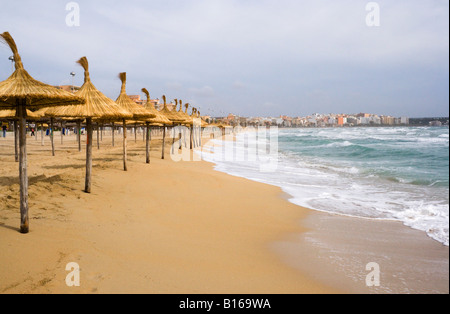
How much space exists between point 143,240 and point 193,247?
0.77m

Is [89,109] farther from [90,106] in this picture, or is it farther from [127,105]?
[127,105]

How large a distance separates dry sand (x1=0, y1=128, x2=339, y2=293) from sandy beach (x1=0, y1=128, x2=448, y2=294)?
1 centimetres

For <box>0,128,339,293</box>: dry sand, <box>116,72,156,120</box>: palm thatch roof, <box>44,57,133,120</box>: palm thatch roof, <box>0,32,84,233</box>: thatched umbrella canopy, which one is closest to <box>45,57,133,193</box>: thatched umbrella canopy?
<box>44,57,133,120</box>: palm thatch roof

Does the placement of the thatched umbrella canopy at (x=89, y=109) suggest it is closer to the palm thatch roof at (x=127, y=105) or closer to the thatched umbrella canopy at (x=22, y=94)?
the palm thatch roof at (x=127, y=105)

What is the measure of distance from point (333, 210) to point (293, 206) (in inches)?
37.7

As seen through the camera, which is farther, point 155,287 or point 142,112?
point 142,112

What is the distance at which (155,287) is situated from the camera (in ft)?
10.2

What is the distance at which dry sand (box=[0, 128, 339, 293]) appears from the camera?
A: 319 centimetres

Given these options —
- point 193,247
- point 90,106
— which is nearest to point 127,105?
point 90,106

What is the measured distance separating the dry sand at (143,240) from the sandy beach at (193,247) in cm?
1

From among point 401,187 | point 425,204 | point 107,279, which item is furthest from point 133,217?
point 401,187
